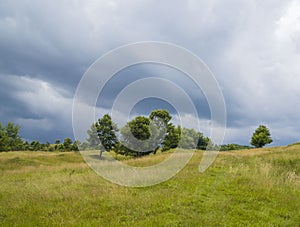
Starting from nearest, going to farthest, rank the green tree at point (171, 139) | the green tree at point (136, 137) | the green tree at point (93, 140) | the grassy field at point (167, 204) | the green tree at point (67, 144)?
the grassy field at point (167, 204) → the green tree at point (136, 137) → the green tree at point (93, 140) → the green tree at point (171, 139) → the green tree at point (67, 144)

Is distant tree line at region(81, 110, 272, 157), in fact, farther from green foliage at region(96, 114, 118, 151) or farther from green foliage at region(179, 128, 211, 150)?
green foliage at region(179, 128, 211, 150)

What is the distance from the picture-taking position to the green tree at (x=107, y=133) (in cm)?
5006

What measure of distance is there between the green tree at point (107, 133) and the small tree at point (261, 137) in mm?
42285

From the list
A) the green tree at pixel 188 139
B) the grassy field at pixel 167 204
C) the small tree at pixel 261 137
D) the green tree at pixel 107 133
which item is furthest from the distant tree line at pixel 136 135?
the grassy field at pixel 167 204

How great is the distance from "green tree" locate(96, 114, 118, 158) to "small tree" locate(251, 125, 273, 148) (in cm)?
4229

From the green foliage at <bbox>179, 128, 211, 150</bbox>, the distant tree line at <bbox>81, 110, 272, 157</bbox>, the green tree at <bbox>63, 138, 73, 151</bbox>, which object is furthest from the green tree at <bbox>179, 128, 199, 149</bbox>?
the green tree at <bbox>63, 138, 73, 151</bbox>

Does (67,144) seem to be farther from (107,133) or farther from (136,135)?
(136,135)

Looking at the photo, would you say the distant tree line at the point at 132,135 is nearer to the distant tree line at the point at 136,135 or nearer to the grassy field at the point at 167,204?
the distant tree line at the point at 136,135

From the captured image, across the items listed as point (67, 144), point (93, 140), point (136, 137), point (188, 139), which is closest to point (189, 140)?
point (188, 139)

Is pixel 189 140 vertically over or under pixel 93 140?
over

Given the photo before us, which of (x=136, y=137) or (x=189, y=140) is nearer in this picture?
(x=136, y=137)

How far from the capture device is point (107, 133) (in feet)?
166

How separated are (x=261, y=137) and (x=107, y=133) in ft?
147

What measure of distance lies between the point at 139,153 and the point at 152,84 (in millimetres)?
35647
